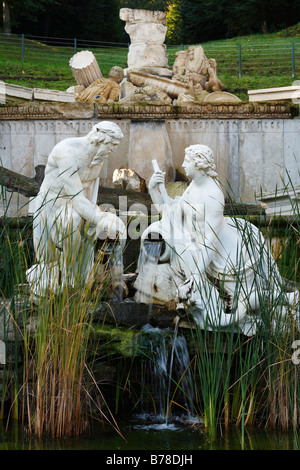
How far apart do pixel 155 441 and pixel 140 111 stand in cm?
629

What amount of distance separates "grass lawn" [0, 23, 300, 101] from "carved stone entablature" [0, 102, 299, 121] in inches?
402

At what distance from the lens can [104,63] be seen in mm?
26875

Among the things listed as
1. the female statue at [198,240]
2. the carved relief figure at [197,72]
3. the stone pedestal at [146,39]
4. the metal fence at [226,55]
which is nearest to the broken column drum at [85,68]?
the stone pedestal at [146,39]

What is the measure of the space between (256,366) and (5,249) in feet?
6.19

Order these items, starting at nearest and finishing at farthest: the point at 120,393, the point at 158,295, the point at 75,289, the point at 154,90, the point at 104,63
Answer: the point at 75,289 < the point at 120,393 < the point at 158,295 < the point at 154,90 < the point at 104,63

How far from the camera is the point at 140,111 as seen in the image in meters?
11.3

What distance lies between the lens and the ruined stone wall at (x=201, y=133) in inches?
444

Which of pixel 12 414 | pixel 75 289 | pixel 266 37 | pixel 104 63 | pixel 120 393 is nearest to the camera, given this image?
pixel 75 289

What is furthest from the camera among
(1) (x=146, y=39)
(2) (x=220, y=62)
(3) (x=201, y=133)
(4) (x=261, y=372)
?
(2) (x=220, y=62)

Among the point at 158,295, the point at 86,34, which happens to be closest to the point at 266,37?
the point at 86,34

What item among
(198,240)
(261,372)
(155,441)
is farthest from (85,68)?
(155,441)

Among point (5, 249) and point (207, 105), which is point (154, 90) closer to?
point (207, 105)

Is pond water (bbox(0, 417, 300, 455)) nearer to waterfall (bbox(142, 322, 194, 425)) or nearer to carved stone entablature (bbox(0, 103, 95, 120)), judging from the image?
waterfall (bbox(142, 322, 194, 425))

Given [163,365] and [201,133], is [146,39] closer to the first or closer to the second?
[201,133]
